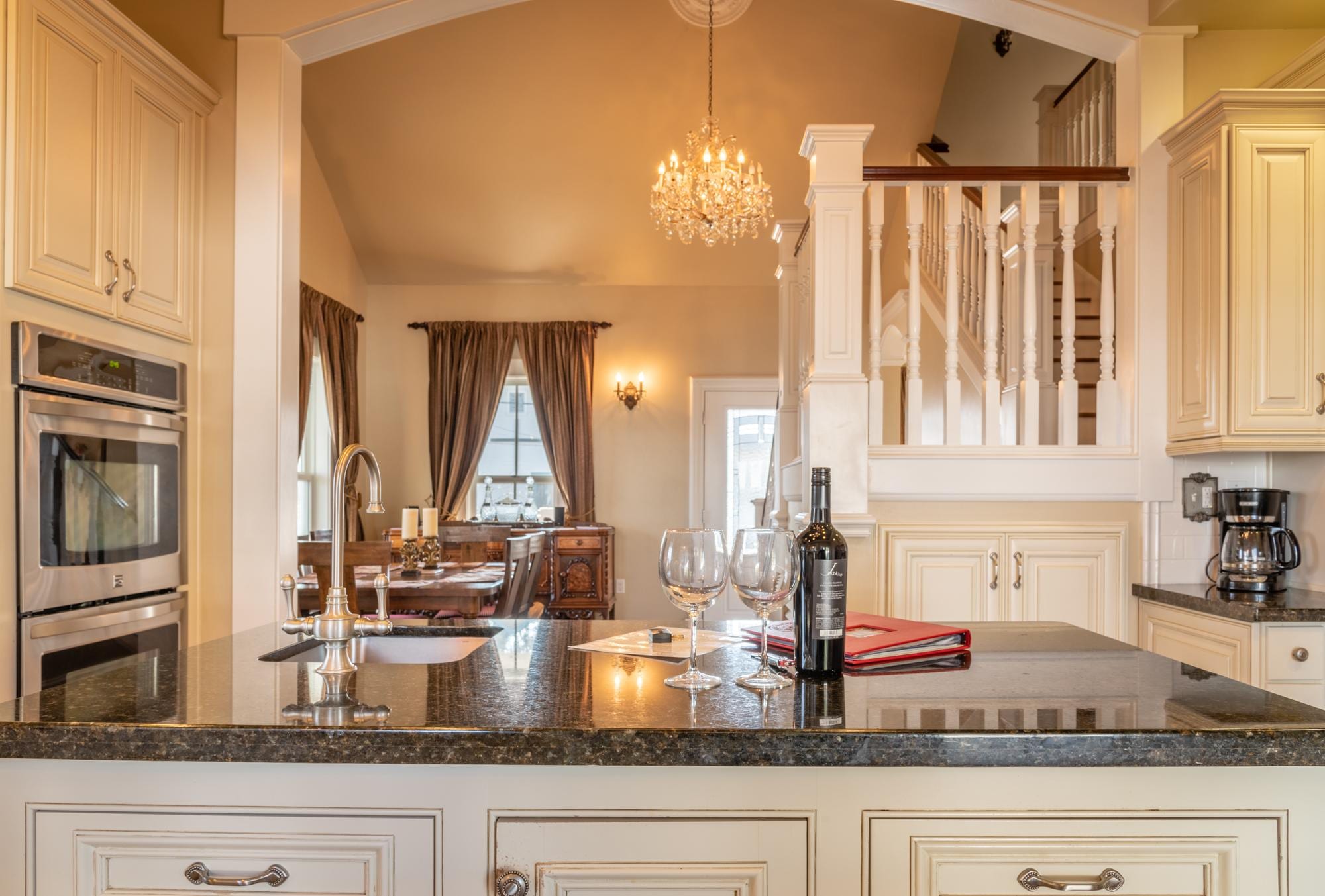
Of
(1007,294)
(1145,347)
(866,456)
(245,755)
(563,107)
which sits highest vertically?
(563,107)

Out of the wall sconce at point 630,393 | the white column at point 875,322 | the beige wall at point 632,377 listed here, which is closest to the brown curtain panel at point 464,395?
the beige wall at point 632,377

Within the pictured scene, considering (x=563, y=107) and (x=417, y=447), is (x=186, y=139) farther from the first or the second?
(x=417, y=447)

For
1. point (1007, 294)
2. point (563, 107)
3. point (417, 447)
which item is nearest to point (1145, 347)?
point (1007, 294)

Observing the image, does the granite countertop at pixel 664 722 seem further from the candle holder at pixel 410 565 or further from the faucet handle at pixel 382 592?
the candle holder at pixel 410 565

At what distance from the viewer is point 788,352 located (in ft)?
15.7

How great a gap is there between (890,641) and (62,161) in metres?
2.50

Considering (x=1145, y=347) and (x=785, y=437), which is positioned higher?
(x=1145, y=347)

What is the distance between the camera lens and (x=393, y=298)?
318 inches

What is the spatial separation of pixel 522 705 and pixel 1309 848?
1018 mm

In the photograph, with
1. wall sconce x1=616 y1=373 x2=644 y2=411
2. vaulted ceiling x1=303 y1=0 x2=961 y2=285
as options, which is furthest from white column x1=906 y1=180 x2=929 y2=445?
wall sconce x1=616 y1=373 x2=644 y2=411

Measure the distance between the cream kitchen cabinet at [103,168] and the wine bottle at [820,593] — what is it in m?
2.15

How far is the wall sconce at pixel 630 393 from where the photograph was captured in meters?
7.91

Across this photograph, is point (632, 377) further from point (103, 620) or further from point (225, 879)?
point (225, 879)

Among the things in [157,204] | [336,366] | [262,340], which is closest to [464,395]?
[336,366]
